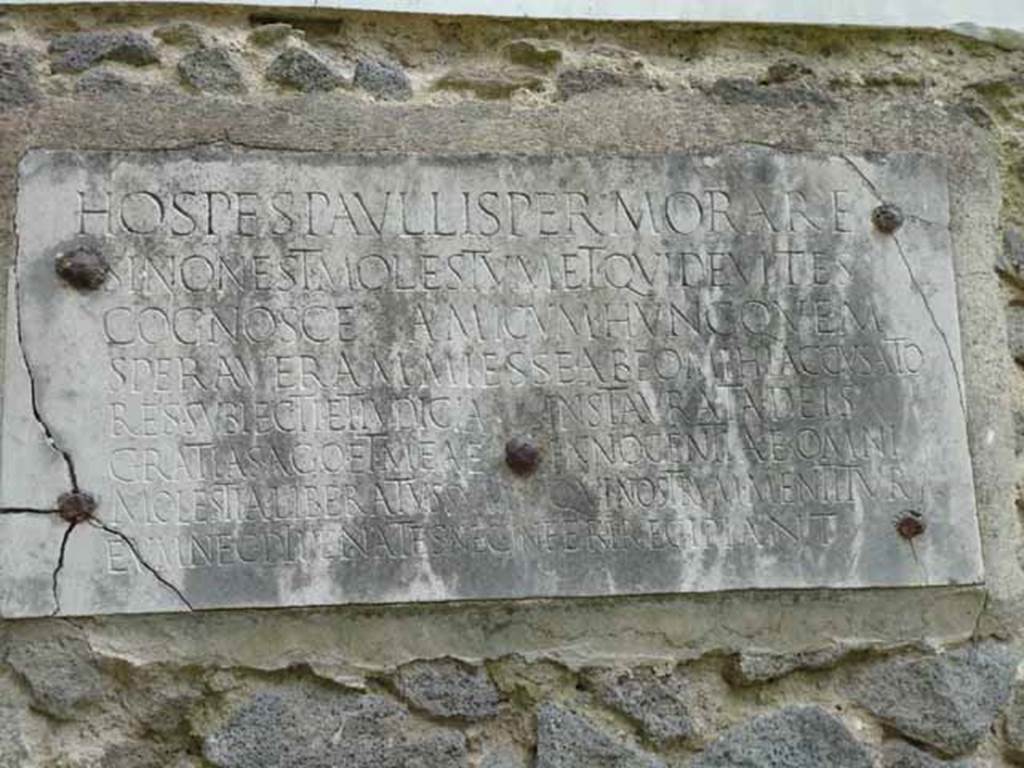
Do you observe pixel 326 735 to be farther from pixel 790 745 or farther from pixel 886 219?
pixel 886 219

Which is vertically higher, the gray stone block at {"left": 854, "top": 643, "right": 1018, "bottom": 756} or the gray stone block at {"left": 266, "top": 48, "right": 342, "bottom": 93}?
the gray stone block at {"left": 266, "top": 48, "right": 342, "bottom": 93}

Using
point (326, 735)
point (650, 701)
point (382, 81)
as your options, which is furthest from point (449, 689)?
point (382, 81)

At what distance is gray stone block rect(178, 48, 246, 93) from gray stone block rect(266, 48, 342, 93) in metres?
0.07

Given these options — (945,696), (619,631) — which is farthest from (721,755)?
(945,696)

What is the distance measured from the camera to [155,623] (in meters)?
2.48

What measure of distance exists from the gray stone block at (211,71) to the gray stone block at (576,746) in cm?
133

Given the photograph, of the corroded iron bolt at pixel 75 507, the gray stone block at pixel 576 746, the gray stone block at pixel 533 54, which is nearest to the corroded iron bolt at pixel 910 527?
the gray stone block at pixel 576 746

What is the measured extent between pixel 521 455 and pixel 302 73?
2.85 ft

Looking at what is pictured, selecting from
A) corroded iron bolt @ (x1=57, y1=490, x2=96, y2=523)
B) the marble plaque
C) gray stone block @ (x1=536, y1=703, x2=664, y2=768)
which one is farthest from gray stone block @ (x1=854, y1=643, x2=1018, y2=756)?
corroded iron bolt @ (x1=57, y1=490, x2=96, y2=523)

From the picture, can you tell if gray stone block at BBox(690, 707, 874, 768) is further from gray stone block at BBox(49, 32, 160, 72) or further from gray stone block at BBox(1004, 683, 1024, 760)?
gray stone block at BBox(49, 32, 160, 72)

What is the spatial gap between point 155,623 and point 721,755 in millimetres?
1052

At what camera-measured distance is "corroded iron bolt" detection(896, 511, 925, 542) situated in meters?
2.62

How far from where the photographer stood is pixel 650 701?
254 centimetres

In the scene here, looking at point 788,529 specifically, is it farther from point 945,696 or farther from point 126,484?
point 126,484
